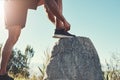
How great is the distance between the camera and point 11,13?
18.0 ft

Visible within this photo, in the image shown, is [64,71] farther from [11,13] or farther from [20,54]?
[20,54]

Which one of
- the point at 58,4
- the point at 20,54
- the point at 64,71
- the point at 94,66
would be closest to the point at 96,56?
the point at 94,66

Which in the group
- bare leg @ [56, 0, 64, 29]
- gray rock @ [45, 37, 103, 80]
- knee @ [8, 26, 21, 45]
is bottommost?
gray rock @ [45, 37, 103, 80]

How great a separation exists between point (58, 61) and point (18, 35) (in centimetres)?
84

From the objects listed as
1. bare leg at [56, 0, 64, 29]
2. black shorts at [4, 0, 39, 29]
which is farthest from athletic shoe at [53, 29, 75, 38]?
black shorts at [4, 0, 39, 29]

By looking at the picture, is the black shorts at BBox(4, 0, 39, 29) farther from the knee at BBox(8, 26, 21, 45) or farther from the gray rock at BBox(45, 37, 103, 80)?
the gray rock at BBox(45, 37, 103, 80)

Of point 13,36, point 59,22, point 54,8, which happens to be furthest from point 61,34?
point 13,36

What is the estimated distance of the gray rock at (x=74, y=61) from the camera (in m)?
5.76

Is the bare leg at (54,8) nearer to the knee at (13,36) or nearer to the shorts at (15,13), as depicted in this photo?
the shorts at (15,13)

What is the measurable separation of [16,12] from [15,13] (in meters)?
0.02

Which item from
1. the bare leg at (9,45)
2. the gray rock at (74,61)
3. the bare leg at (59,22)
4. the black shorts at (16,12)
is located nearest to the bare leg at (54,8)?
the bare leg at (59,22)

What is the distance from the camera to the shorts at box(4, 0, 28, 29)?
5.50 meters

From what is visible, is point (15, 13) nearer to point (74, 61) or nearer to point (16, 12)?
point (16, 12)

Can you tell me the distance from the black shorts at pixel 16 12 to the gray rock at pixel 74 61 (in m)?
0.86
